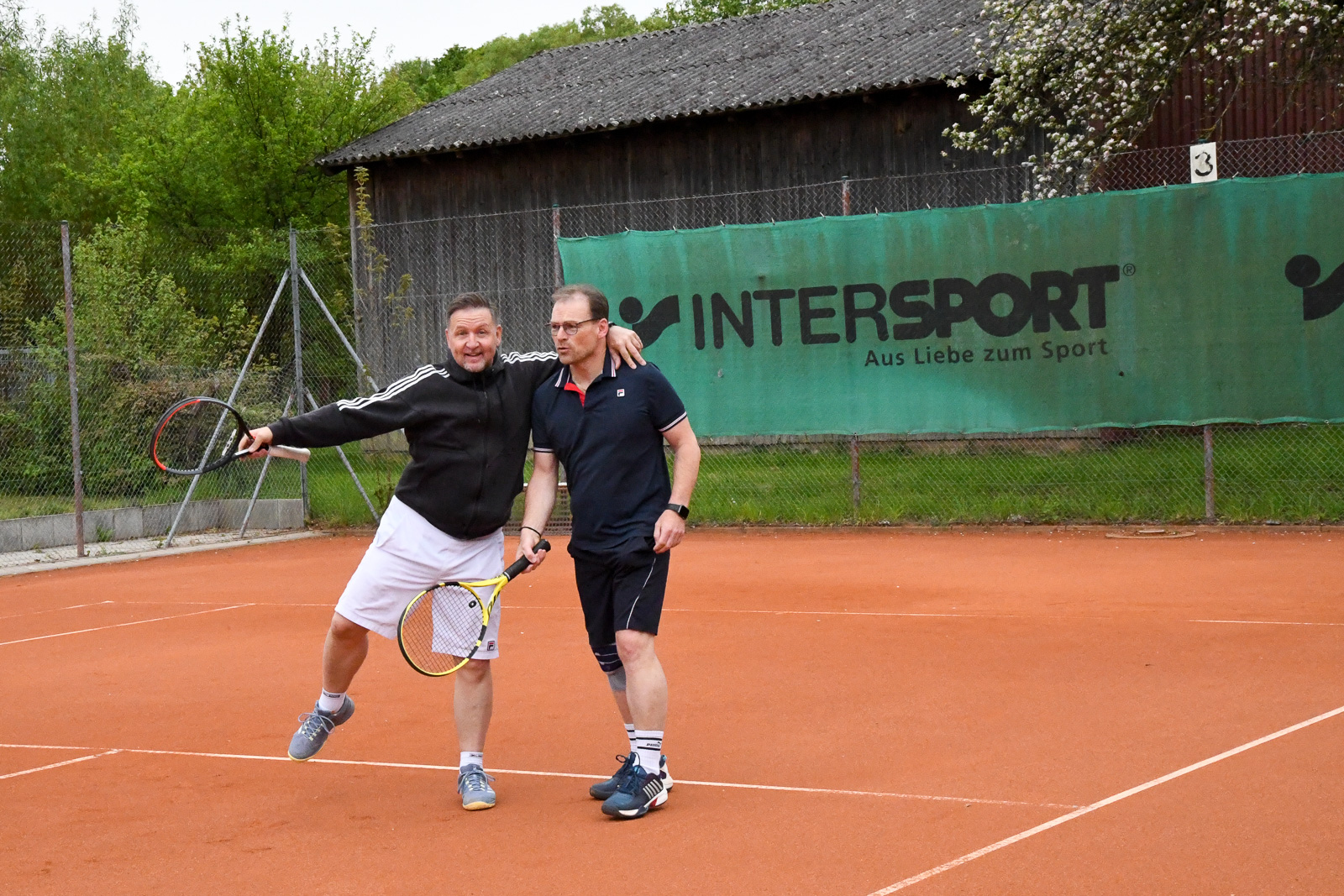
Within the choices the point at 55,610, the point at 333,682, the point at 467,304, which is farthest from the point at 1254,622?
the point at 55,610

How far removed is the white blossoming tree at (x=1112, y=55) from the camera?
1304 cm

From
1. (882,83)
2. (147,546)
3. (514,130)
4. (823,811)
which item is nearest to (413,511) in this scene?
(823,811)

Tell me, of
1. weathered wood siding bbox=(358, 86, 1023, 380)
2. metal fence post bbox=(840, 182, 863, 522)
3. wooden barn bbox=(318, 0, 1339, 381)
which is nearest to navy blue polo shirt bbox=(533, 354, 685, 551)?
metal fence post bbox=(840, 182, 863, 522)

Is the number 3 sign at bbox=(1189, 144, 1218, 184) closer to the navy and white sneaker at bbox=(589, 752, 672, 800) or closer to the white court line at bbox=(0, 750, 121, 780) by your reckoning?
the navy and white sneaker at bbox=(589, 752, 672, 800)

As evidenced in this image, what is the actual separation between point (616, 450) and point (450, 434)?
1.90 feet

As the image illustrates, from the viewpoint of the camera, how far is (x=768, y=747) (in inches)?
206

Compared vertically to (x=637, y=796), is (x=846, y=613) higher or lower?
lower

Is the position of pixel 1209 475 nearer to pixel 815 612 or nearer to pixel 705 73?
pixel 815 612

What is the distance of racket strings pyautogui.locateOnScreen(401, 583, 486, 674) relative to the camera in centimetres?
468

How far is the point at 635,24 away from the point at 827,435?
153ft

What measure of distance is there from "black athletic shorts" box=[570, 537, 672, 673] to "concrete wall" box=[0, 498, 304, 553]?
925 cm

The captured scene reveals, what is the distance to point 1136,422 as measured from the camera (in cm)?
1117

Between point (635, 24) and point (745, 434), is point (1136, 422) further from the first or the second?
point (635, 24)

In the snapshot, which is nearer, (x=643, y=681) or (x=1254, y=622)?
(x=643, y=681)
